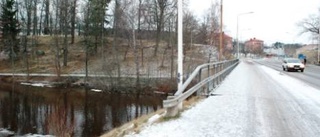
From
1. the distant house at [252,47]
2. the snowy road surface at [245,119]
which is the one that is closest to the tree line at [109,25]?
the snowy road surface at [245,119]

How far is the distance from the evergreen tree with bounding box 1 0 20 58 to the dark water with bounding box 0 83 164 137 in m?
25.6

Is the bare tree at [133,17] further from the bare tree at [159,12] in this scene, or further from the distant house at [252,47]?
the distant house at [252,47]

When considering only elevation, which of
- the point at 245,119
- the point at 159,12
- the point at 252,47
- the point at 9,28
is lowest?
the point at 245,119

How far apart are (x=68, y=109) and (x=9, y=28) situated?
4804cm

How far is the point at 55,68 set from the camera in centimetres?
6931

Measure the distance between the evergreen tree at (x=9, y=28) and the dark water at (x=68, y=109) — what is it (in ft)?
84.1

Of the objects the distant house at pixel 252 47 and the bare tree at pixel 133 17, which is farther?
the distant house at pixel 252 47

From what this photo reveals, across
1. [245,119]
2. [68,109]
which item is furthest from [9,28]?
[245,119]

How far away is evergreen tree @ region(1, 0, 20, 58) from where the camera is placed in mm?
78562

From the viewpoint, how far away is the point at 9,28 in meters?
78.9

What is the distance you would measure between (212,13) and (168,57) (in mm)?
9740

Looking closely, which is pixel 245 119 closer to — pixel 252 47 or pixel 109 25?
pixel 109 25

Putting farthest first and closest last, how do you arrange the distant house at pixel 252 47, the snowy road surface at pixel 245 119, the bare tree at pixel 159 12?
the distant house at pixel 252 47 → the bare tree at pixel 159 12 → the snowy road surface at pixel 245 119

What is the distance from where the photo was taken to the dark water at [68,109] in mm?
27906
